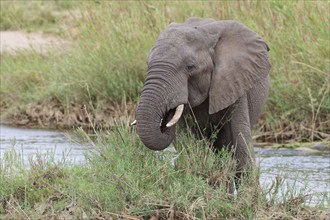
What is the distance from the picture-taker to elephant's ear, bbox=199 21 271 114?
7301mm

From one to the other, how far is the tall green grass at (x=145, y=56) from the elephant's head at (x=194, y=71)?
3480 mm

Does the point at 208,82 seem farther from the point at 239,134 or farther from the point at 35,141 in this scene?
the point at 35,141

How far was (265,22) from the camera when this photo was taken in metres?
12.3

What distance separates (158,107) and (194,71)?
539 mm

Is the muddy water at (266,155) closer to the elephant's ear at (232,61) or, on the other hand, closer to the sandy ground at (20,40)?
the elephant's ear at (232,61)

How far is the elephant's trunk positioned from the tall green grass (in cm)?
417

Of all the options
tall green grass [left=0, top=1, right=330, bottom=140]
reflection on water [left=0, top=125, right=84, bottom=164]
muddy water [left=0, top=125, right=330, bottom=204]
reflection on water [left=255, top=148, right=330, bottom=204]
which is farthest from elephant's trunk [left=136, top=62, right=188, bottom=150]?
tall green grass [left=0, top=1, right=330, bottom=140]

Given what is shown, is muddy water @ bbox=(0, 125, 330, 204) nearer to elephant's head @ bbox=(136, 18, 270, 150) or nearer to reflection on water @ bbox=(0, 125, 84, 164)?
reflection on water @ bbox=(0, 125, 84, 164)

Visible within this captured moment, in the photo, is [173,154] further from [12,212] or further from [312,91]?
[312,91]

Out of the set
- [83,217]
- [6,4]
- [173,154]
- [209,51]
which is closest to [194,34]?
[209,51]

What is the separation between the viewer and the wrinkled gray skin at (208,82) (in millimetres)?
6797

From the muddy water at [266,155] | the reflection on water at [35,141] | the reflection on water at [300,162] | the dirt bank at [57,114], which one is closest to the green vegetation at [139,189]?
the muddy water at [266,155]

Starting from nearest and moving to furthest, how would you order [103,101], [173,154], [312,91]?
[173,154] < [312,91] < [103,101]

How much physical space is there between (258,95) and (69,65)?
5648 millimetres
